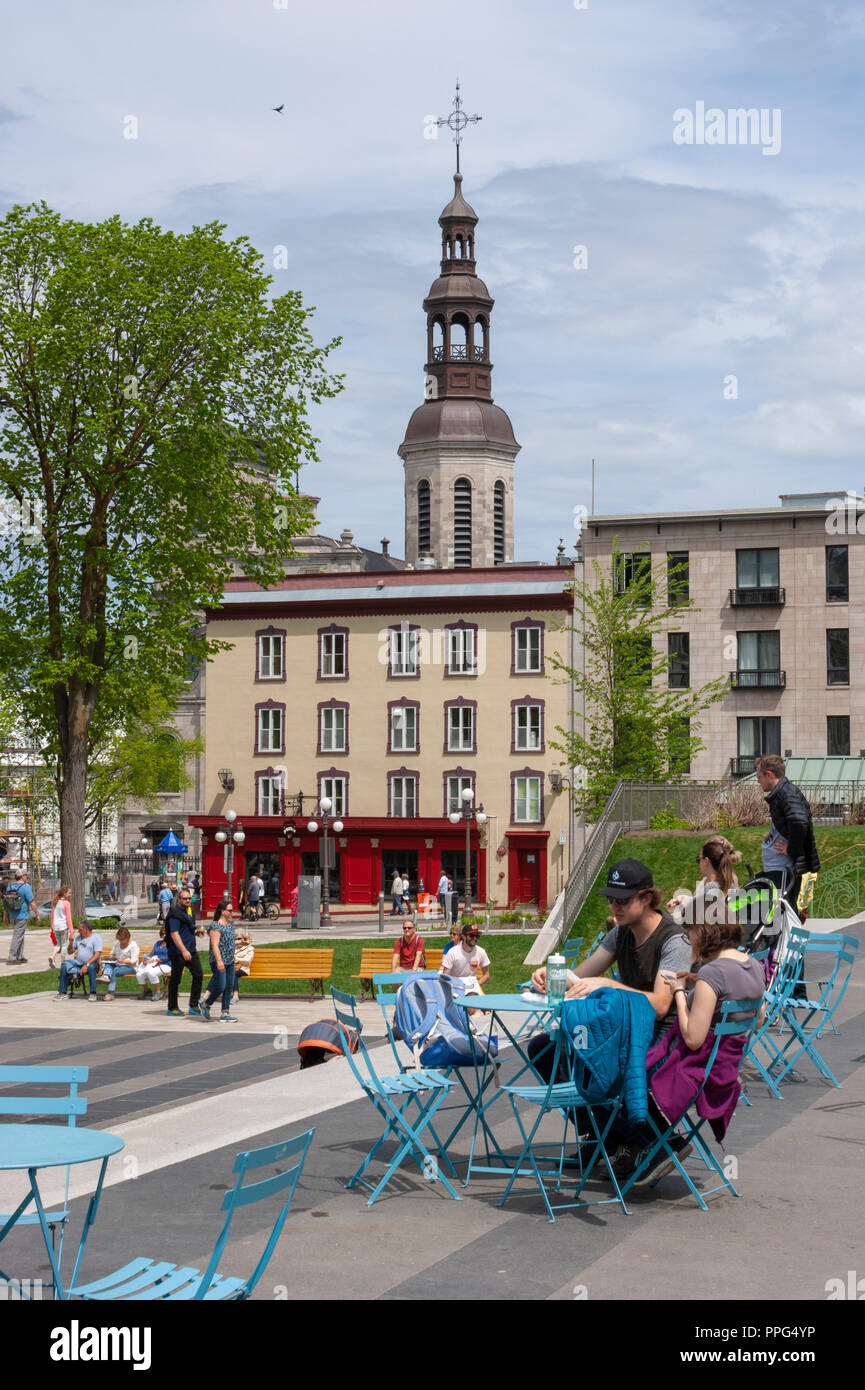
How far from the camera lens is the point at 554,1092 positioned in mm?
7965

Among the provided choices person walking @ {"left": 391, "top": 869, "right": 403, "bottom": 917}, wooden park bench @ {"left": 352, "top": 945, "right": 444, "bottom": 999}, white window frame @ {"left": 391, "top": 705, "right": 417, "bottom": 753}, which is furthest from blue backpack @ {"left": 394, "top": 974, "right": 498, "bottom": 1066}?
white window frame @ {"left": 391, "top": 705, "right": 417, "bottom": 753}

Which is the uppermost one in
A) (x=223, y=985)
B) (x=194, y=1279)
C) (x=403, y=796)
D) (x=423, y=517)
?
(x=423, y=517)

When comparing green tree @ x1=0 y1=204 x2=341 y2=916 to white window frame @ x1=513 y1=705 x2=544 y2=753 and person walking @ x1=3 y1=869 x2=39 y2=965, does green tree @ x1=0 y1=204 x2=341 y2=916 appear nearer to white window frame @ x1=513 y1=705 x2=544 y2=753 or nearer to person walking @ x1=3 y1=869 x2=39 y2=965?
person walking @ x1=3 y1=869 x2=39 y2=965

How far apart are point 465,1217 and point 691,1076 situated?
1338 millimetres

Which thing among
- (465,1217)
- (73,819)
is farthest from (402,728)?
(465,1217)

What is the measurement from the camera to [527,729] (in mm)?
56469

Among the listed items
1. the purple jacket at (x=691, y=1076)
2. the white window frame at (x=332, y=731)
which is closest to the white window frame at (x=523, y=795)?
the white window frame at (x=332, y=731)

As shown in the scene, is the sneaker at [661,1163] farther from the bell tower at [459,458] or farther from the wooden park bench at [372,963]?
the bell tower at [459,458]

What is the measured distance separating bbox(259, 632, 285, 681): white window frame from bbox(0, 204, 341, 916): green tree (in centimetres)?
2728

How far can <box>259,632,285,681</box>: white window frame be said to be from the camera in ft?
195

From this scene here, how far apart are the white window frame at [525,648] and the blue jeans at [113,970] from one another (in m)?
34.9

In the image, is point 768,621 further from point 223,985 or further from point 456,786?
point 223,985

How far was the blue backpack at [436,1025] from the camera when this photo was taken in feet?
28.8

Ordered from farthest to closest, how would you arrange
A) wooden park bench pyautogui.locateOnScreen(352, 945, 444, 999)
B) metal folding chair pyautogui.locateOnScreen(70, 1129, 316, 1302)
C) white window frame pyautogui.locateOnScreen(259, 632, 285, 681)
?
white window frame pyautogui.locateOnScreen(259, 632, 285, 681) < wooden park bench pyautogui.locateOnScreen(352, 945, 444, 999) < metal folding chair pyautogui.locateOnScreen(70, 1129, 316, 1302)
